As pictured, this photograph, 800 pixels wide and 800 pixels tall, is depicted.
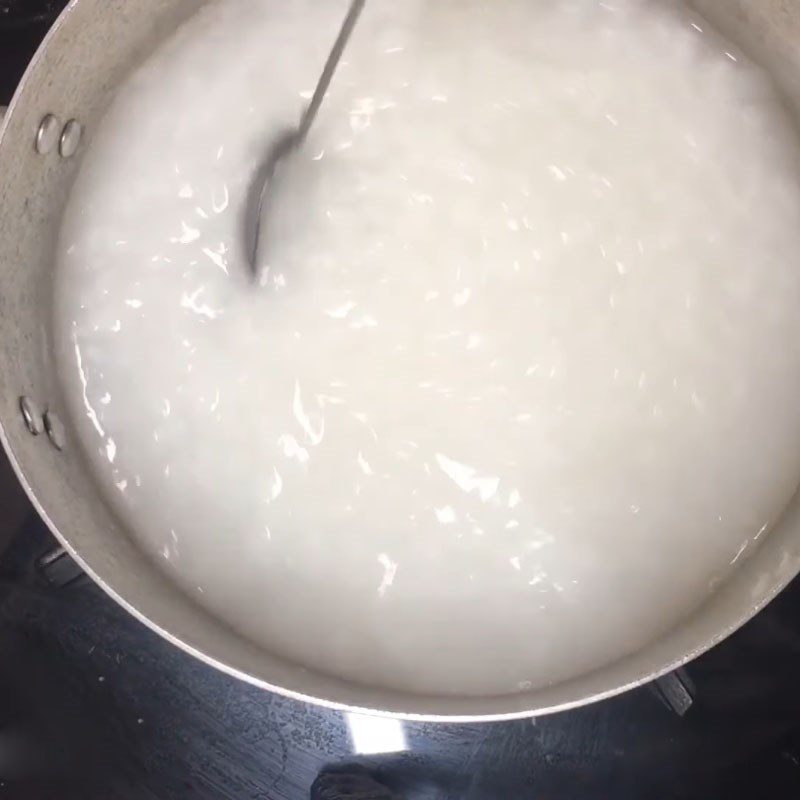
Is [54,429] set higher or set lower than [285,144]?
lower

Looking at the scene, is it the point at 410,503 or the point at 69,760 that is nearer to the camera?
the point at 410,503

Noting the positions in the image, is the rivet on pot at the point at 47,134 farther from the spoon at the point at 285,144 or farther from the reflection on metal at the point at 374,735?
the reflection on metal at the point at 374,735

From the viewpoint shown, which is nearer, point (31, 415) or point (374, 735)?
point (31, 415)

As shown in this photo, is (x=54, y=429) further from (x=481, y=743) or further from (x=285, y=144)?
(x=481, y=743)

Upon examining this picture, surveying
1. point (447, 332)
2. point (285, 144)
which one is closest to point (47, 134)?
point (285, 144)

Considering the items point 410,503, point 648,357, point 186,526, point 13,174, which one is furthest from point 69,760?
point 648,357

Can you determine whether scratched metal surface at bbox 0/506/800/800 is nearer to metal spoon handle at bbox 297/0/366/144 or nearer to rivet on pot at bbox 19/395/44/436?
rivet on pot at bbox 19/395/44/436

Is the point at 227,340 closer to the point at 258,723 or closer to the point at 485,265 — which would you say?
the point at 485,265
